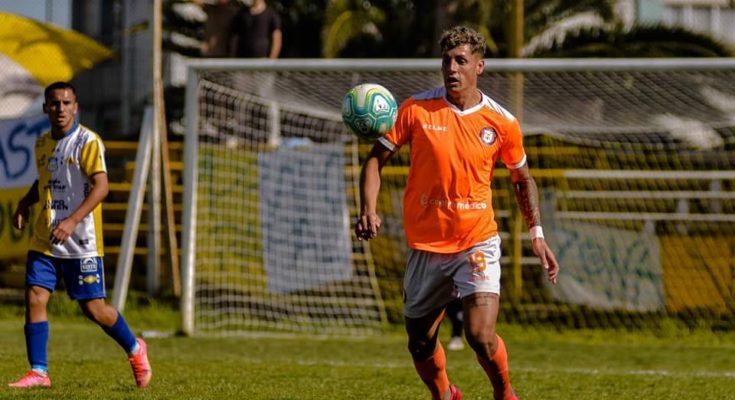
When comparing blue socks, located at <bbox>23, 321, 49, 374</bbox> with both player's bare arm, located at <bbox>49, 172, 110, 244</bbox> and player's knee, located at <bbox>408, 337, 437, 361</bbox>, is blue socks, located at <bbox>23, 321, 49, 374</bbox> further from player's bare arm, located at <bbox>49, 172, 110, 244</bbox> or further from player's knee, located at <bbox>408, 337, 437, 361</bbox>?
player's knee, located at <bbox>408, 337, 437, 361</bbox>

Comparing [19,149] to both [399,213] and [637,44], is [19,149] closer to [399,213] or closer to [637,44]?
[399,213]

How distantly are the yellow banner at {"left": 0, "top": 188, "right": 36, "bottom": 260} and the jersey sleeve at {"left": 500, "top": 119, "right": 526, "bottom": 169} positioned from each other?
930 cm

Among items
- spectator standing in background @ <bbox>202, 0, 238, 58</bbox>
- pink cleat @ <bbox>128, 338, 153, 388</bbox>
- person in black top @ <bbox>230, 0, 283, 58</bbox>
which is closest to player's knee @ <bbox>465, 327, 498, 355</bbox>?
pink cleat @ <bbox>128, 338, 153, 388</bbox>

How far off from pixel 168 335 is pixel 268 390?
15.3 feet

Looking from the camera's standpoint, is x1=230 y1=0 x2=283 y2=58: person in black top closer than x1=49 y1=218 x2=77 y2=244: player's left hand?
No

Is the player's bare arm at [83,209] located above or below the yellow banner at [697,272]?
above

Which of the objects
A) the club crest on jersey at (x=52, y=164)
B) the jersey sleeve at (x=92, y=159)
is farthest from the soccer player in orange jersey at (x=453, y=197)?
the club crest on jersey at (x=52, y=164)

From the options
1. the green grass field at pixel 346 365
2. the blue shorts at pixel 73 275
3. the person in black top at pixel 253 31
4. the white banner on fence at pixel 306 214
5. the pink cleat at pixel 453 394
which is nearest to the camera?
the pink cleat at pixel 453 394

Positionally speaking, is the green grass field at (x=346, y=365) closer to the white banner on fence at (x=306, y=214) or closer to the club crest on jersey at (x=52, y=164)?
the white banner on fence at (x=306, y=214)

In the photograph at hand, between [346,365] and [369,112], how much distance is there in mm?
4154

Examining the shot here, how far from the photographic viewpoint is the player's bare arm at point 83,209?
8125 mm

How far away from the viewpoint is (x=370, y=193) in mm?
6945

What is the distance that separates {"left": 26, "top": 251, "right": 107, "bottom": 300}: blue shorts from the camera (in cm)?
851

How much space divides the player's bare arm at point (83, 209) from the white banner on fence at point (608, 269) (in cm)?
779
